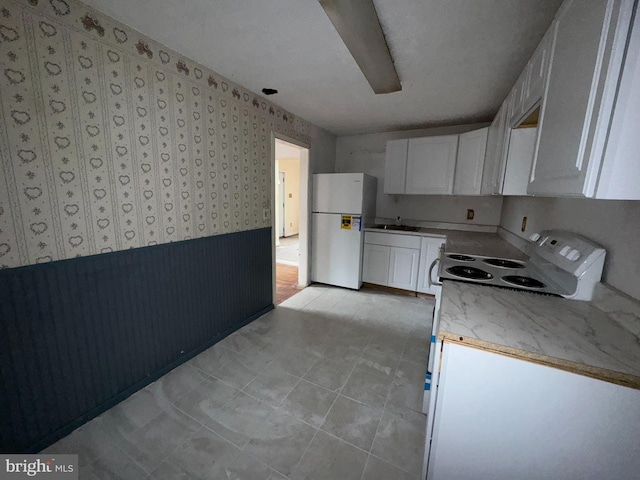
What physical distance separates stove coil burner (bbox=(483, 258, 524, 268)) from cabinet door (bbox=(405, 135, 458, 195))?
1475 mm

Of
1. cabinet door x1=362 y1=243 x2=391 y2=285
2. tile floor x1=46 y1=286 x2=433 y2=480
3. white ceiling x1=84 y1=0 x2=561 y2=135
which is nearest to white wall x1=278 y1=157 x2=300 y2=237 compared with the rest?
cabinet door x1=362 y1=243 x2=391 y2=285

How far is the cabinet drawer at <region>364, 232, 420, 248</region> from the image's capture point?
3.12 m

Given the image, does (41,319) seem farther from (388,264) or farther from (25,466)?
(388,264)

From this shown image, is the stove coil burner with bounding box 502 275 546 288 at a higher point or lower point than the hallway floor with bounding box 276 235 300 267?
higher

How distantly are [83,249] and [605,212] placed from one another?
8.65 ft

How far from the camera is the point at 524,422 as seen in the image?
0.81 metres

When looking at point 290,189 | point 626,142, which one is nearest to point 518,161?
point 626,142

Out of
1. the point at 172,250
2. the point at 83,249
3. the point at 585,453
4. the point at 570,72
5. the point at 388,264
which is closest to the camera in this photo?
the point at 585,453

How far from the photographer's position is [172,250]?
177cm

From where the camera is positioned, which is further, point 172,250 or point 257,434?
point 172,250

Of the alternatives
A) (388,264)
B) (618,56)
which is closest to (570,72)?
(618,56)

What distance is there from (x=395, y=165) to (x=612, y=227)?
244cm

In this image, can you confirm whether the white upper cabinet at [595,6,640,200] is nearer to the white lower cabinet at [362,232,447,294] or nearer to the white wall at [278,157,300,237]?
the white lower cabinet at [362,232,447,294]

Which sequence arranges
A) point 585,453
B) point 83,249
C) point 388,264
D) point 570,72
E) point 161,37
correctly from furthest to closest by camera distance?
point 388,264 → point 161,37 → point 83,249 → point 570,72 → point 585,453
